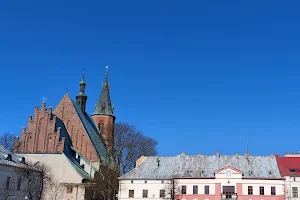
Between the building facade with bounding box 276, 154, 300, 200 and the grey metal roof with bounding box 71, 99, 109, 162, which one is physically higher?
the grey metal roof with bounding box 71, 99, 109, 162

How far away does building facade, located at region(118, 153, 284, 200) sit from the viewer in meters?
61.8

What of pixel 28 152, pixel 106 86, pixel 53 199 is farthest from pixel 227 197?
pixel 106 86

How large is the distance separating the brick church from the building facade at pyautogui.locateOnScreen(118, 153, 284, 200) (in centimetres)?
1073

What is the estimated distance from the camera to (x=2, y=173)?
5516 centimetres

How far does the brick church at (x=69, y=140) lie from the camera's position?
70.4m

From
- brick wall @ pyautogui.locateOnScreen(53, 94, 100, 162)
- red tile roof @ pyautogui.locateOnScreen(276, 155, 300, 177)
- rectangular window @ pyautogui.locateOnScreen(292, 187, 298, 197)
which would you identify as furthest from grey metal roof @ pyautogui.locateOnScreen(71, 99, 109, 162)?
rectangular window @ pyautogui.locateOnScreen(292, 187, 298, 197)

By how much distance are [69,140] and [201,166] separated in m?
27.6

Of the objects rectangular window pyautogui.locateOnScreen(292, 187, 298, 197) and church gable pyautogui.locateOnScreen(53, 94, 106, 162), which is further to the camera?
church gable pyautogui.locateOnScreen(53, 94, 106, 162)

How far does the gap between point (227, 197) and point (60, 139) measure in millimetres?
30061

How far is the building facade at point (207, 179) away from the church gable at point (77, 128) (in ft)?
49.9

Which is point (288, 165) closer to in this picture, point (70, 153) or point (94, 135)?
point (70, 153)

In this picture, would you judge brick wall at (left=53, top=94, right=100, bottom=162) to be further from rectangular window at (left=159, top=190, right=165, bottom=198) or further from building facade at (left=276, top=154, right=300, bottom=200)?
building facade at (left=276, top=154, right=300, bottom=200)

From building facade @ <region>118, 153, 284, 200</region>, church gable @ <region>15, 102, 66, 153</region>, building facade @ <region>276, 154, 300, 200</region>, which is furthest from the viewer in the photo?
church gable @ <region>15, 102, 66, 153</region>

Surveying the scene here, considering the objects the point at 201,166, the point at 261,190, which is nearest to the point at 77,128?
the point at 201,166
